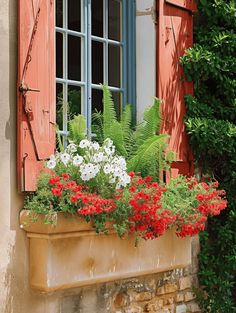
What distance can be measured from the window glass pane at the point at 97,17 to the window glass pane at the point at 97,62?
9 cm

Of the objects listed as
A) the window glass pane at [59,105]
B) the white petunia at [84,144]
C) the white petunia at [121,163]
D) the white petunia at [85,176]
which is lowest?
the white petunia at [85,176]

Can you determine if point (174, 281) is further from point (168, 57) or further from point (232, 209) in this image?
point (168, 57)

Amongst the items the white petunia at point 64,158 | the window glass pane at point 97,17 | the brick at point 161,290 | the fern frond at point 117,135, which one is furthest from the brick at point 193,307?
the window glass pane at point 97,17

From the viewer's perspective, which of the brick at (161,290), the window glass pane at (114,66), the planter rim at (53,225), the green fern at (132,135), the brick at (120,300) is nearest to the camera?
the planter rim at (53,225)

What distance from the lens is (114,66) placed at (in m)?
5.87

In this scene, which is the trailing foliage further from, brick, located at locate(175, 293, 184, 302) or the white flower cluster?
the white flower cluster

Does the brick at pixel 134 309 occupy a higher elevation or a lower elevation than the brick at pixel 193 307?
higher

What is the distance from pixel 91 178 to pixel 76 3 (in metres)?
1.56

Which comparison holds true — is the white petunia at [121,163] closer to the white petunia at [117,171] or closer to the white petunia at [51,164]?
the white petunia at [117,171]

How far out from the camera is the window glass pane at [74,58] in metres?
5.45

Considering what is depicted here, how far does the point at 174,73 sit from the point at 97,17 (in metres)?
0.77

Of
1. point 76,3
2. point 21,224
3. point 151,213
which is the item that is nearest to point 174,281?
point 151,213

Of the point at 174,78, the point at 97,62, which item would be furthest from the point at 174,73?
the point at 97,62

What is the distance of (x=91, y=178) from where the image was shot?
468 centimetres
